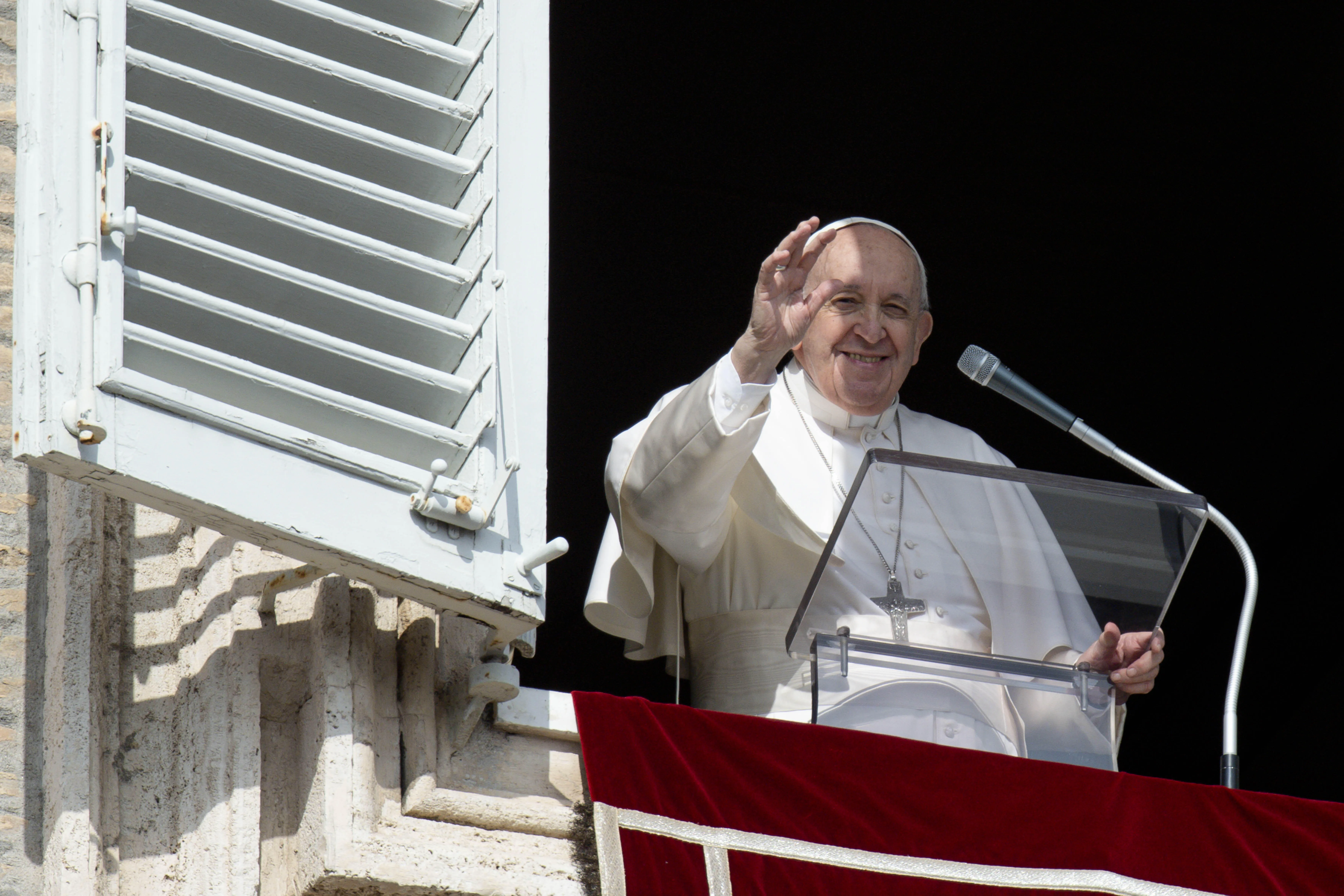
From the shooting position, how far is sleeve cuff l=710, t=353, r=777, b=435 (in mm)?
3527

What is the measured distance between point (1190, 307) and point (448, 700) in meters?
4.59

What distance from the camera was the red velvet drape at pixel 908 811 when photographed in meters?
3.03

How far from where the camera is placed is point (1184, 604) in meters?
7.99

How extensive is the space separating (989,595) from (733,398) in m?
0.55

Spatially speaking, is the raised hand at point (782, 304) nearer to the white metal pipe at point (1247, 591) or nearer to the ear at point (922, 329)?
the white metal pipe at point (1247, 591)

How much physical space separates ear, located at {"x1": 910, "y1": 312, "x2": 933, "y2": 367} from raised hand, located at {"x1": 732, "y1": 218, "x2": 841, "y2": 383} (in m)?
0.86

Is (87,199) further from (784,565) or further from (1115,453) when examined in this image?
(1115,453)

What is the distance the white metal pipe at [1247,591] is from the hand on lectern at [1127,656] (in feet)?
0.43

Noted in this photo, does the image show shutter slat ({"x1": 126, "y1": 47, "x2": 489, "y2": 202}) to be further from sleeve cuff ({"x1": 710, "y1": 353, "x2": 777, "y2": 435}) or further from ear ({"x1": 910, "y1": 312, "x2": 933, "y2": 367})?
ear ({"x1": 910, "y1": 312, "x2": 933, "y2": 367})

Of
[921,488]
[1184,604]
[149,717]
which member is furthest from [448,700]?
[1184,604]

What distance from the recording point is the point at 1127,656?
3.38 m

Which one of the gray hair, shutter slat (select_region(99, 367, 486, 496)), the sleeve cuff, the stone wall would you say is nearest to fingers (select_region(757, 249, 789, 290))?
the sleeve cuff

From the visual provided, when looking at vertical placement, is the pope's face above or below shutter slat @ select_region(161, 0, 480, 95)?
below

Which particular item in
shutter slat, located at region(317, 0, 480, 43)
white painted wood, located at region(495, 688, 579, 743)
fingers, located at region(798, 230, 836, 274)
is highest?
shutter slat, located at region(317, 0, 480, 43)
